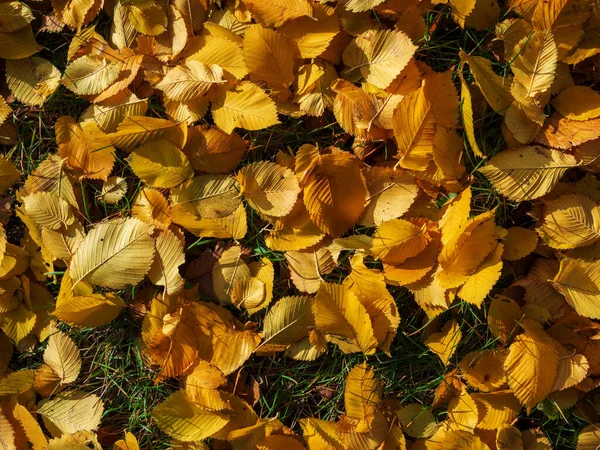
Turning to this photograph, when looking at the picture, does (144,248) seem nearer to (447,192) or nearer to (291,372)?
(291,372)

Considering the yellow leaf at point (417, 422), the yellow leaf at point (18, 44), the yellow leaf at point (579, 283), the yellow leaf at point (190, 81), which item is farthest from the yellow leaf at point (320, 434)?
the yellow leaf at point (18, 44)

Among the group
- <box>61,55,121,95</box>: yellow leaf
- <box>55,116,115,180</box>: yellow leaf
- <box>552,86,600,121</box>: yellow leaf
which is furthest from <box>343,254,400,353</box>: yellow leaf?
<box>61,55,121,95</box>: yellow leaf

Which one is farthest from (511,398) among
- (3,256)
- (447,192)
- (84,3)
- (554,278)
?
(84,3)

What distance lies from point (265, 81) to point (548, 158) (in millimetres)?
700

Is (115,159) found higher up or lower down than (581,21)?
lower down

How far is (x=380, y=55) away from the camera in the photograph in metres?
1.38

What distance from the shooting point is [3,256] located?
1.47m

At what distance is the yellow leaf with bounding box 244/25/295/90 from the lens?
1.36 metres

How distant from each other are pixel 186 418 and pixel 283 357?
0.92ft

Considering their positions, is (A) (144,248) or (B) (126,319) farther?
(B) (126,319)

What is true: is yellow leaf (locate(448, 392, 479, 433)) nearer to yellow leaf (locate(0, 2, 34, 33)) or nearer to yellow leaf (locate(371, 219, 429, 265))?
yellow leaf (locate(371, 219, 429, 265))

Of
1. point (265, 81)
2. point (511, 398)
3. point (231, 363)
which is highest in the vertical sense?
point (265, 81)

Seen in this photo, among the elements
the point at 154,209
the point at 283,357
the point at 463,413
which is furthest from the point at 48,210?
the point at 463,413

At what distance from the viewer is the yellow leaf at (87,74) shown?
→ 1460 millimetres
